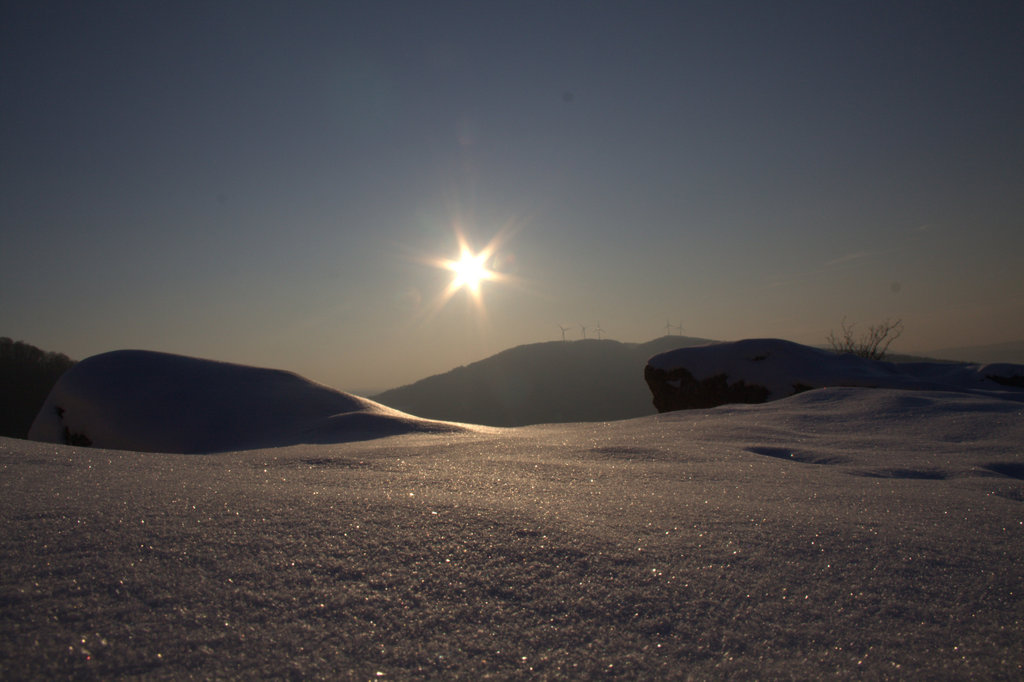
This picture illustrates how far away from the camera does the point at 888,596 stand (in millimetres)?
877

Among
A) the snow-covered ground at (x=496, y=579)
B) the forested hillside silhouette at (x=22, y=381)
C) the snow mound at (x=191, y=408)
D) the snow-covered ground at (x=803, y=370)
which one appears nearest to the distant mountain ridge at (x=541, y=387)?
the forested hillside silhouette at (x=22, y=381)

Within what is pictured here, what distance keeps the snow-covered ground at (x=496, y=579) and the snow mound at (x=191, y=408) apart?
9.24ft

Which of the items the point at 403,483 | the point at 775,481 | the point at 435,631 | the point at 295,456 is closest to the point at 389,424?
the point at 295,456

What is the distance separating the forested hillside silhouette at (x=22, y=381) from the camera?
1130cm

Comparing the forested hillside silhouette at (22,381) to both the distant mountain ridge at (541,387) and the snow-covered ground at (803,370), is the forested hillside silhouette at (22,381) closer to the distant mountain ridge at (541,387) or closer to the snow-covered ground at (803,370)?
the snow-covered ground at (803,370)

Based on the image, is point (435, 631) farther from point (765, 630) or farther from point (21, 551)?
point (21, 551)

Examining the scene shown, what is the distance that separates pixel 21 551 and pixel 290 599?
449 mm

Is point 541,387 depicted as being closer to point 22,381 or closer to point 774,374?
point 22,381

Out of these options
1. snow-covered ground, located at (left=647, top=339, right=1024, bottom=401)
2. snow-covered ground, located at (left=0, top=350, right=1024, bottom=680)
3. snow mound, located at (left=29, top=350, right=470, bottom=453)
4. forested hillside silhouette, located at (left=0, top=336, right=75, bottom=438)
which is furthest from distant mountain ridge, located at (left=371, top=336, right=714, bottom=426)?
snow-covered ground, located at (left=0, top=350, right=1024, bottom=680)

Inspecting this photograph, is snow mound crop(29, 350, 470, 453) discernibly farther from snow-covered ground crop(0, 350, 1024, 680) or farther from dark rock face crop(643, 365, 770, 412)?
dark rock face crop(643, 365, 770, 412)

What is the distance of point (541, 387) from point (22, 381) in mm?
50507

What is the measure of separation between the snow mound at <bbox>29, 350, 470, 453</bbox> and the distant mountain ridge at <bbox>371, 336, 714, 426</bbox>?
158ft

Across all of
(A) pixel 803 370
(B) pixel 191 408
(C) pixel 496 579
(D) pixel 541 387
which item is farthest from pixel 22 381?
(D) pixel 541 387

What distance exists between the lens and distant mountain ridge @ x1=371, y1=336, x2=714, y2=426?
55656 millimetres
